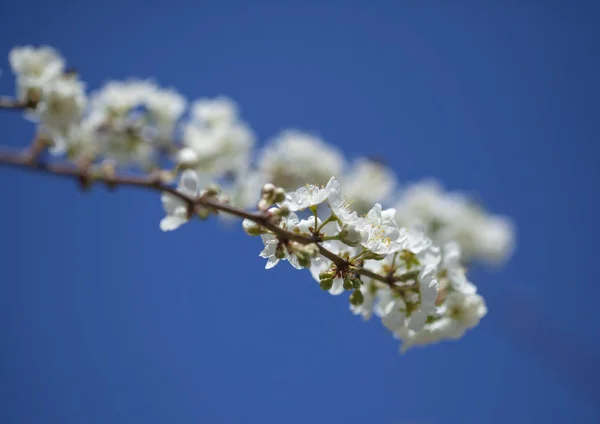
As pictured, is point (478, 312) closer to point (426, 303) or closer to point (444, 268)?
point (444, 268)

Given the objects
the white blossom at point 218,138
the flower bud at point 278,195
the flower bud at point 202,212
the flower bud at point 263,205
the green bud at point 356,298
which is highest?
the white blossom at point 218,138

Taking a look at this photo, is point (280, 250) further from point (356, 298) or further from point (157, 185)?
point (157, 185)

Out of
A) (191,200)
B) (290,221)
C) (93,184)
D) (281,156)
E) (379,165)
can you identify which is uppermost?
(379,165)

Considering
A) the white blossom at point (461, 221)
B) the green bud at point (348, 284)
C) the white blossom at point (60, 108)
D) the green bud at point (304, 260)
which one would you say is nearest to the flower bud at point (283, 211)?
the green bud at point (304, 260)

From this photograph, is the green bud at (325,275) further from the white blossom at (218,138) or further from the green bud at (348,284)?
the white blossom at (218,138)

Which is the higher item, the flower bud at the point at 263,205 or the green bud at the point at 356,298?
the flower bud at the point at 263,205

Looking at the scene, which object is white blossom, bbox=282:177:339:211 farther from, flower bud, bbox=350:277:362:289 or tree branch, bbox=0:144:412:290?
flower bud, bbox=350:277:362:289

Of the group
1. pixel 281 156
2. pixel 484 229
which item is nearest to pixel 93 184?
pixel 281 156

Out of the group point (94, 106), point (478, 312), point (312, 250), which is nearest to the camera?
point (312, 250)
